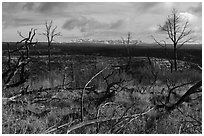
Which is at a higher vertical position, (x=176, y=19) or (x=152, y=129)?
(x=176, y=19)

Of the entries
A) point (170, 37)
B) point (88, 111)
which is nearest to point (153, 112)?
point (88, 111)

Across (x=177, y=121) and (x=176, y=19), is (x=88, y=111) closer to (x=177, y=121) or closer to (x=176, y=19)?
(x=177, y=121)

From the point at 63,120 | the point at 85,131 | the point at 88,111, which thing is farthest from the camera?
the point at 88,111

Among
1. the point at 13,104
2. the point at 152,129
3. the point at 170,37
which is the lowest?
the point at 152,129

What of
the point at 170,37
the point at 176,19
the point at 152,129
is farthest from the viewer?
the point at 170,37

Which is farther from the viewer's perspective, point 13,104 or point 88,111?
point 88,111

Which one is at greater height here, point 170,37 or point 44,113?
point 170,37

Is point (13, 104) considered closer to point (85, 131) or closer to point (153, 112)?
point (85, 131)

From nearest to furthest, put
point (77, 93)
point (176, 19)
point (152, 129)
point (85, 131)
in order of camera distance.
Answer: point (85, 131), point (152, 129), point (77, 93), point (176, 19)

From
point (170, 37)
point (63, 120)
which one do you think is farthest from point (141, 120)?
point (170, 37)
